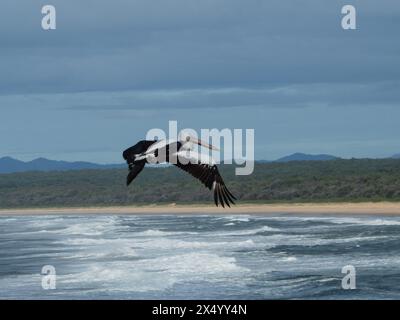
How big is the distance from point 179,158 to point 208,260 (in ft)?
72.3

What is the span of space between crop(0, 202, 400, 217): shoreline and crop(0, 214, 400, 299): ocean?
5.18 metres

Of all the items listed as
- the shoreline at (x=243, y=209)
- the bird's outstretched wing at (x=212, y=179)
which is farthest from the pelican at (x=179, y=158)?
the shoreline at (x=243, y=209)

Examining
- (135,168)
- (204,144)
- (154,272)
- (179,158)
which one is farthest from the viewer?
(154,272)

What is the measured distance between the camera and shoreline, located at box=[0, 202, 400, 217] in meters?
67.3

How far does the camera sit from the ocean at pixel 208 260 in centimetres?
3011

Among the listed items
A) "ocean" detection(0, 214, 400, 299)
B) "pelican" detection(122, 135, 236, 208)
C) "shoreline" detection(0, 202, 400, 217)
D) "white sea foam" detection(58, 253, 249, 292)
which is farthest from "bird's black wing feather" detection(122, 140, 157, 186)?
"shoreline" detection(0, 202, 400, 217)

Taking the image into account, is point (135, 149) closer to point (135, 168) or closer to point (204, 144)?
point (135, 168)

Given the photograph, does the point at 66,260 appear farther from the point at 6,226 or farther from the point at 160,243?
the point at 6,226

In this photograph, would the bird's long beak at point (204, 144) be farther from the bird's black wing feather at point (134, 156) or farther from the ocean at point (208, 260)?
the ocean at point (208, 260)

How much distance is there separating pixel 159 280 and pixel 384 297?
8.32 metres

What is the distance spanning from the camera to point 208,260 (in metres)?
38.3

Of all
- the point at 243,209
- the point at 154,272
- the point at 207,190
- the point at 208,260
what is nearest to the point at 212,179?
the point at 154,272

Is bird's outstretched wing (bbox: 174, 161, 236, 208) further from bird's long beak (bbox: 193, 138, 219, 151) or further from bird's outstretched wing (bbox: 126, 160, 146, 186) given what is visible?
bird's outstretched wing (bbox: 126, 160, 146, 186)

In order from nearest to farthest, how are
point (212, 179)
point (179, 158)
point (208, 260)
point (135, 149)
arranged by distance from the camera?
point (135, 149) → point (179, 158) → point (212, 179) → point (208, 260)
